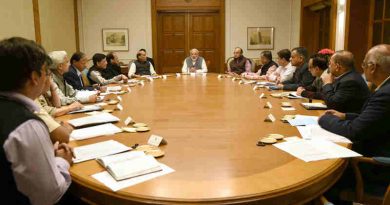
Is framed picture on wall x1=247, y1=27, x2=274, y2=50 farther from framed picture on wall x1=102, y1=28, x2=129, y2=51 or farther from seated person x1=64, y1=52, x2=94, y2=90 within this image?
seated person x1=64, y1=52, x2=94, y2=90

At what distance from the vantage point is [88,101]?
11.0ft

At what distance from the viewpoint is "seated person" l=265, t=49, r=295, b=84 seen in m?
4.82

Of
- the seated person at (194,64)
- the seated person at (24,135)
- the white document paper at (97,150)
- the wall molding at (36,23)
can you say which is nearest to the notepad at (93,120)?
the white document paper at (97,150)

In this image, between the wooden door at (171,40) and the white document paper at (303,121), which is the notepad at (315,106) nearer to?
the white document paper at (303,121)

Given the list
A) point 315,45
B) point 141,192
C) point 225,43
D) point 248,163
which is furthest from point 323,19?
point 141,192

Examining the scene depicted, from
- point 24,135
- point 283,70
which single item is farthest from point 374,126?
point 283,70

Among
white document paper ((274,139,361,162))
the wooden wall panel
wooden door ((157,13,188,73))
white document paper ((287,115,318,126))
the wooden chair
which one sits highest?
the wooden wall panel

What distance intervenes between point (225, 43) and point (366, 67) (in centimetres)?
636

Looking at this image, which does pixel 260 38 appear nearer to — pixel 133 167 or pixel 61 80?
pixel 61 80

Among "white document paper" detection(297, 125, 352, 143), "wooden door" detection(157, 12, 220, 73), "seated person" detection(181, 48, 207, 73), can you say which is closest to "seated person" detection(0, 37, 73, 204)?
"white document paper" detection(297, 125, 352, 143)

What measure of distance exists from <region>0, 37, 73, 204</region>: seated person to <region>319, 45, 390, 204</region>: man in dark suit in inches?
60.1

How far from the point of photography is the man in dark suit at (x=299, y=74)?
4.17m

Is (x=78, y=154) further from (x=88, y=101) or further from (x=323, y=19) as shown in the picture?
(x=323, y=19)

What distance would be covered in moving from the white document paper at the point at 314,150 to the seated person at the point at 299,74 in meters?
2.34
